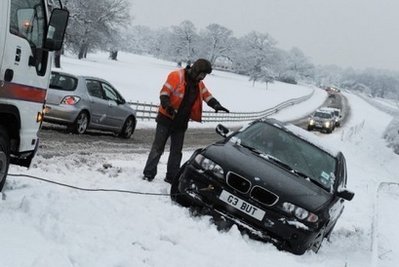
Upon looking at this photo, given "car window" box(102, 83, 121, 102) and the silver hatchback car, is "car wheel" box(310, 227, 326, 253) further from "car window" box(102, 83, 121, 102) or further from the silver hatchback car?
"car window" box(102, 83, 121, 102)

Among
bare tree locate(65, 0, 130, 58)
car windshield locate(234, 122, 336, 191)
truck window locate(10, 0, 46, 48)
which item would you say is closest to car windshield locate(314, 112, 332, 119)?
bare tree locate(65, 0, 130, 58)

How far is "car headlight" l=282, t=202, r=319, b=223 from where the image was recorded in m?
6.12

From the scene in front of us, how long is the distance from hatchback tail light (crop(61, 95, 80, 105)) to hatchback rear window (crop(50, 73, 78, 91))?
0.83 ft

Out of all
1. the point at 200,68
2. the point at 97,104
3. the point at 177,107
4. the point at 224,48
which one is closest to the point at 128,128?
the point at 97,104

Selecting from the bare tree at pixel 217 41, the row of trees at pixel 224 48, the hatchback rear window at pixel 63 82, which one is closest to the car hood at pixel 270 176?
the hatchback rear window at pixel 63 82

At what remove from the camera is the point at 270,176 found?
648 centimetres

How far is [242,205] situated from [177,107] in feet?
7.46

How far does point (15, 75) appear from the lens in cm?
519

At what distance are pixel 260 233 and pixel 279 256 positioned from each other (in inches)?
16.7

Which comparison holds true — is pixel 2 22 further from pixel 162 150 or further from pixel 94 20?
pixel 94 20

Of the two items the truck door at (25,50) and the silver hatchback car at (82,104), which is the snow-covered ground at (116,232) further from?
the silver hatchback car at (82,104)

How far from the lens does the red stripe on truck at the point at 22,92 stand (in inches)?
199

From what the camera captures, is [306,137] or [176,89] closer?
[176,89]

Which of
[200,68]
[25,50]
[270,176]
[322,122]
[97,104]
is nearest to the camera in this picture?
[25,50]
